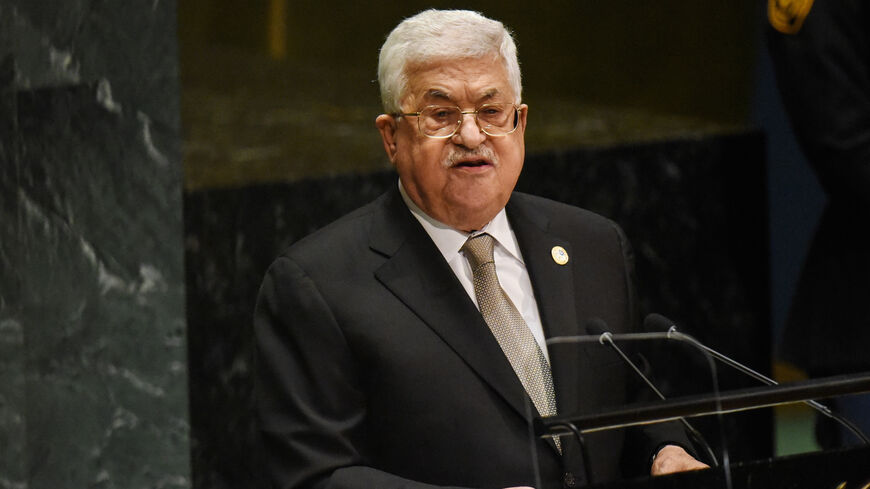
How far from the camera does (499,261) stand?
246 centimetres

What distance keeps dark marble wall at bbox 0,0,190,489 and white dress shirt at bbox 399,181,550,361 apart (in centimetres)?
85

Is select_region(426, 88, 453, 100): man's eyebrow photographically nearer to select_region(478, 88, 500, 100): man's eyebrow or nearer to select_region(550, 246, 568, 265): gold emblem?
select_region(478, 88, 500, 100): man's eyebrow

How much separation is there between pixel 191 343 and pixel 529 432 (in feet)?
3.58

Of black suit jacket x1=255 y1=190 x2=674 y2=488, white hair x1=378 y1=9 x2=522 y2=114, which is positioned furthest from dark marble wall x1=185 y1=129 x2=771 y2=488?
white hair x1=378 y1=9 x2=522 y2=114

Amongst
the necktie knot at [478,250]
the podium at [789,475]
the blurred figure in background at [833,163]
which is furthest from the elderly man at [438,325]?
the blurred figure in background at [833,163]

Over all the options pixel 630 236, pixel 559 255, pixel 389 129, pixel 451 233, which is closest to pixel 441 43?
pixel 389 129

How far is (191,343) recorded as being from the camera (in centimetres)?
320

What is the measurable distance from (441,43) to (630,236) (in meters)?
1.49

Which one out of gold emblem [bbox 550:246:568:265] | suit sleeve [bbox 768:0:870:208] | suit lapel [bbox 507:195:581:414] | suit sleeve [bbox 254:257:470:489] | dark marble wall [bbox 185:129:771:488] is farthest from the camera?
dark marble wall [bbox 185:129:771:488]

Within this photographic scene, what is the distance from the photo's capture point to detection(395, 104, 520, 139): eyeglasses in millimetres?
2352

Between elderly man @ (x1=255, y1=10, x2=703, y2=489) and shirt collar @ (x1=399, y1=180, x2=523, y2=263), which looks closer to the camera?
elderly man @ (x1=255, y1=10, x2=703, y2=489)

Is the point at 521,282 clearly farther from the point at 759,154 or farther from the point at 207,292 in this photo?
the point at 759,154

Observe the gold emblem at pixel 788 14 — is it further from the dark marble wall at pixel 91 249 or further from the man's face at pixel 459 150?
the dark marble wall at pixel 91 249

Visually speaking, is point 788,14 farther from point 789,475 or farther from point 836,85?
point 789,475
